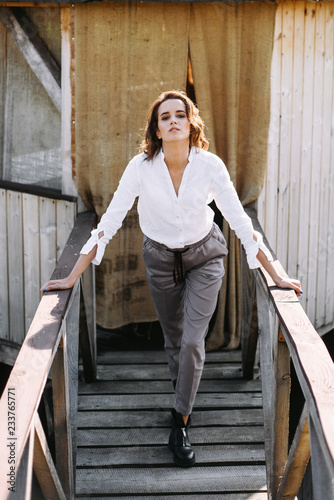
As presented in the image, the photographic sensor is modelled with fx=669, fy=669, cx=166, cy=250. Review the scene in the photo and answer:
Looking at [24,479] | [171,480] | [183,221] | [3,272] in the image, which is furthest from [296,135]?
[24,479]

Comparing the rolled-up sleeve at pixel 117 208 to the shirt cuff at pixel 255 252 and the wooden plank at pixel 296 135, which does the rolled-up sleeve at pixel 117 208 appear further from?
the wooden plank at pixel 296 135

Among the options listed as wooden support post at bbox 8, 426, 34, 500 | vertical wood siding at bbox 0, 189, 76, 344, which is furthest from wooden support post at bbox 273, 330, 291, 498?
vertical wood siding at bbox 0, 189, 76, 344

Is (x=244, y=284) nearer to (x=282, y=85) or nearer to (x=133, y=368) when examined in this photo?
(x=133, y=368)

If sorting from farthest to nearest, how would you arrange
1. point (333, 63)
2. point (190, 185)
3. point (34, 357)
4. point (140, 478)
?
point (333, 63), point (140, 478), point (190, 185), point (34, 357)

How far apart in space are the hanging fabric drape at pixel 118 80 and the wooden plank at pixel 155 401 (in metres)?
1.12

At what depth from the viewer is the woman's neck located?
3.56 meters

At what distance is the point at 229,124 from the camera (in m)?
5.07

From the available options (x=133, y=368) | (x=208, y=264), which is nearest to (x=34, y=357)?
(x=208, y=264)

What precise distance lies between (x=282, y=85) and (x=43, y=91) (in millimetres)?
1964

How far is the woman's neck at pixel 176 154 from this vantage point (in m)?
3.56

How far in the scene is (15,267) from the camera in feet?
18.2

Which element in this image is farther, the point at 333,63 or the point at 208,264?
the point at 333,63

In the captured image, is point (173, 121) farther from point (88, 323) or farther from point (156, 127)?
point (88, 323)

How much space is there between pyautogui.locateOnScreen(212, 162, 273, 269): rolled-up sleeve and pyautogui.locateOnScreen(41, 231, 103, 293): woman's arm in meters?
0.69
